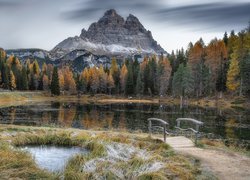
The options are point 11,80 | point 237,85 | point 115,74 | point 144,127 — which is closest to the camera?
point 144,127

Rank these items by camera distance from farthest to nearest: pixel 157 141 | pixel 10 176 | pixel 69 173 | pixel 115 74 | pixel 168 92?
pixel 115 74
pixel 168 92
pixel 157 141
pixel 69 173
pixel 10 176

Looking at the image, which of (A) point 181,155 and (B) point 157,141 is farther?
(B) point 157,141

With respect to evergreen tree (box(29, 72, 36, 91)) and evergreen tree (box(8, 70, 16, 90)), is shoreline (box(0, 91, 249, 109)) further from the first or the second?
evergreen tree (box(29, 72, 36, 91))

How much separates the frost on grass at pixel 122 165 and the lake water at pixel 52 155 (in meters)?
1.57

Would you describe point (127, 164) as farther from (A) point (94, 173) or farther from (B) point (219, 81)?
(B) point (219, 81)

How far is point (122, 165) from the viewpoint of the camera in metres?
13.1

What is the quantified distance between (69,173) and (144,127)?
93.8ft

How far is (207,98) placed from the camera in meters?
88.4

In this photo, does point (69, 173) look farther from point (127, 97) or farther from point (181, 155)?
point (127, 97)

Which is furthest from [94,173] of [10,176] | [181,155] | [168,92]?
[168,92]

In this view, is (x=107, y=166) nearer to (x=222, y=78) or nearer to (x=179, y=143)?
(x=179, y=143)

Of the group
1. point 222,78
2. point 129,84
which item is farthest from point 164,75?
point 222,78

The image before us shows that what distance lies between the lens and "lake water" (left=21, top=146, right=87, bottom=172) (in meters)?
14.5

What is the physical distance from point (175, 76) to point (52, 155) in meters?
86.1
